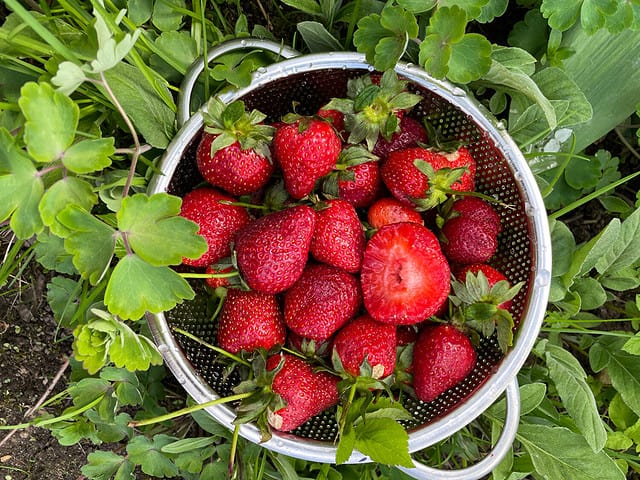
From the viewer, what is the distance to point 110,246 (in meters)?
0.69

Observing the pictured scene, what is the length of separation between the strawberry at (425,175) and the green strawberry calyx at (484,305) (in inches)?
4.8

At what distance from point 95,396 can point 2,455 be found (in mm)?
352

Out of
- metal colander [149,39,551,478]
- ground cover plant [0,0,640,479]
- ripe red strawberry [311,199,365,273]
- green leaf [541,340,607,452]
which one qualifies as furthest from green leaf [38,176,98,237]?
green leaf [541,340,607,452]

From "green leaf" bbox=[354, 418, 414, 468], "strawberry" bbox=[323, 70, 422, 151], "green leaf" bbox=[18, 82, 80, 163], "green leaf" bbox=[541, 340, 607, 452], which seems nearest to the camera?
"green leaf" bbox=[18, 82, 80, 163]

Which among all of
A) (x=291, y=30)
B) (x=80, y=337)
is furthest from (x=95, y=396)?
(x=291, y=30)

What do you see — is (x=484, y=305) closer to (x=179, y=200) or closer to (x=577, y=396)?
(x=577, y=396)

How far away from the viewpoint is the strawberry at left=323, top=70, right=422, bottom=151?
2.80 ft

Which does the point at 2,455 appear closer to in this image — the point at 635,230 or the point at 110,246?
the point at 110,246

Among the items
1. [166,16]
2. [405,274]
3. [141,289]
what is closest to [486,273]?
[405,274]

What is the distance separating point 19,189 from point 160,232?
5.9 inches

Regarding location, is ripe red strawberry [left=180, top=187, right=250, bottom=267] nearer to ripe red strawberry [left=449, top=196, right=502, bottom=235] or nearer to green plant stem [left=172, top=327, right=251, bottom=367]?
green plant stem [left=172, top=327, right=251, bottom=367]

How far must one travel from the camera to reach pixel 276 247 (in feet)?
2.73

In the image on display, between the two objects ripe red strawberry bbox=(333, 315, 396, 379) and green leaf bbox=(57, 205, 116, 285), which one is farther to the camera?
ripe red strawberry bbox=(333, 315, 396, 379)

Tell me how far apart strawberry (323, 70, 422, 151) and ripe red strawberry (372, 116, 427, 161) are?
4cm
